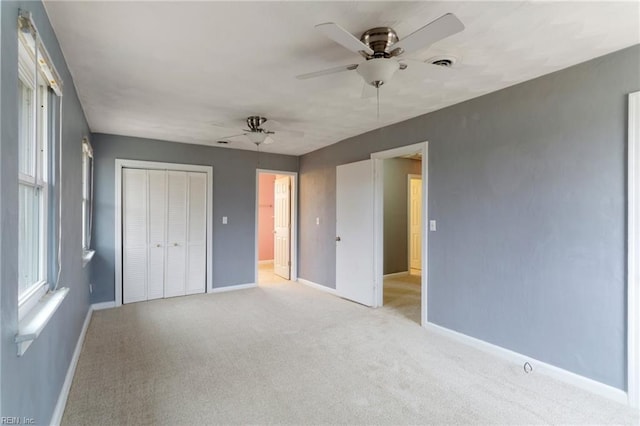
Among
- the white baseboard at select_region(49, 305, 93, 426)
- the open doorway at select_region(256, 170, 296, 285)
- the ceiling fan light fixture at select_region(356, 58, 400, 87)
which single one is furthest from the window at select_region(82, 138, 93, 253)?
the ceiling fan light fixture at select_region(356, 58, 400, 87)

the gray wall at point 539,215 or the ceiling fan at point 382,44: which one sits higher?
the ceiling fan at point 382,44

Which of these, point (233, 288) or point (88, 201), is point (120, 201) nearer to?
point (88, 201)

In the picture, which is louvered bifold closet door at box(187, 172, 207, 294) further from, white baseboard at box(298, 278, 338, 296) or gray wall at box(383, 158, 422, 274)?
gray wall at box(383, 158, 422, 274)

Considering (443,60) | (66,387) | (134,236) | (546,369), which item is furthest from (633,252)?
(134,236)

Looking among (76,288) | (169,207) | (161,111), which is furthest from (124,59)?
(169,207)

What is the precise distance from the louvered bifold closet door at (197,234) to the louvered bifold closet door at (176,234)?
7 centimetres

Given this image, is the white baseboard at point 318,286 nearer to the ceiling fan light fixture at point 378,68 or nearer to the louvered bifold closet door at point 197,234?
the louvered bifold closet door at point 197,234

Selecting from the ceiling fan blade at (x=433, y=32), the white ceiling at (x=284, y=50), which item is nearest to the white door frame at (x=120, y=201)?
the white ceiling at (x=284, y=50)

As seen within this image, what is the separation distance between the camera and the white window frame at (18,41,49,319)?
146cm

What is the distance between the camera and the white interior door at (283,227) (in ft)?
20.1

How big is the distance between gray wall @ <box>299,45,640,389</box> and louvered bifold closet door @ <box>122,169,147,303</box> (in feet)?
12.7

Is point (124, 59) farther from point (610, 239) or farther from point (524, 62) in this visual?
point (610, 239)

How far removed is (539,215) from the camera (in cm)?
265

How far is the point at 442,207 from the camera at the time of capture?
341cm
